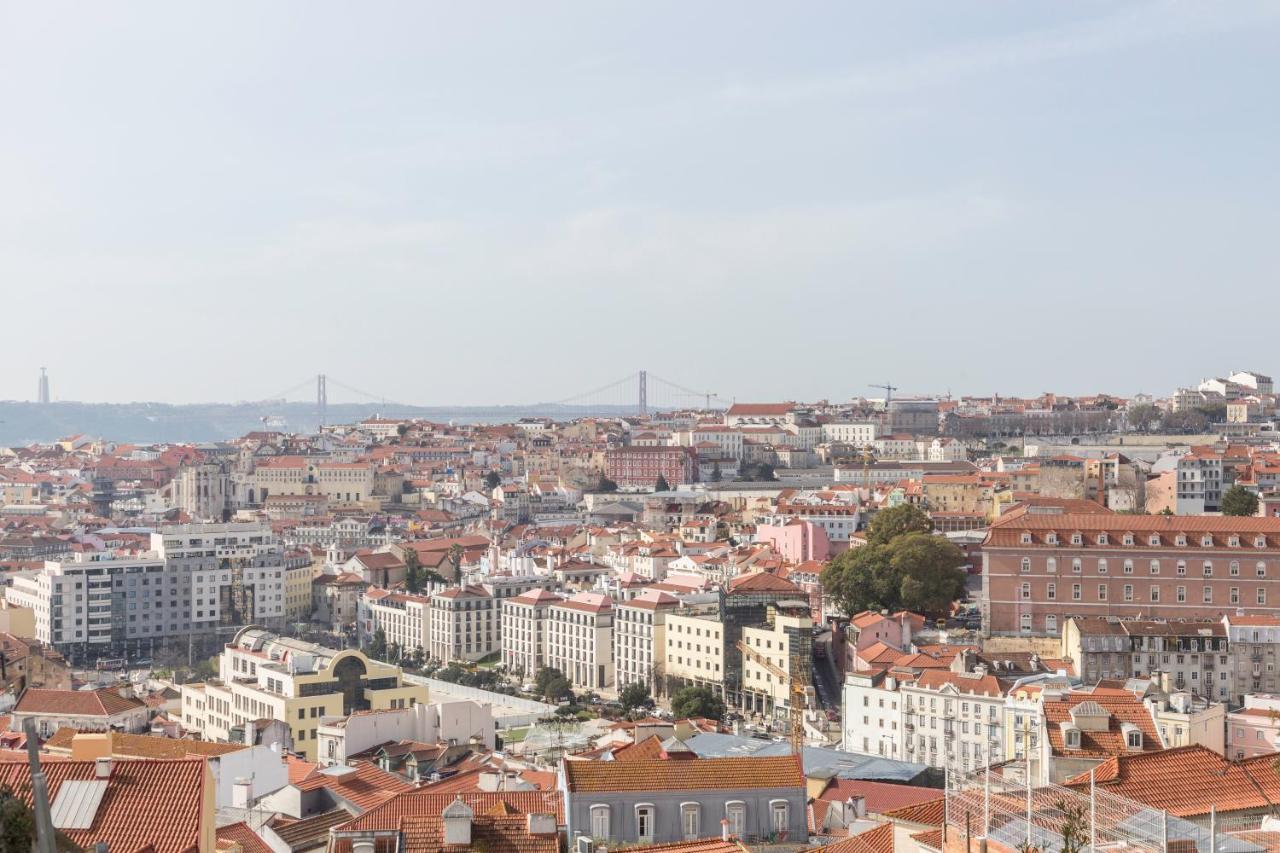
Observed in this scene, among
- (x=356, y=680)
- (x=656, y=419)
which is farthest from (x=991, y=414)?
(x=356, y=680)

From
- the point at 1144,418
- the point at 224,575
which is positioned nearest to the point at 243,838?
the point at 224,575

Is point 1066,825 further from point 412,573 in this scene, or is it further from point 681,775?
point 412,573

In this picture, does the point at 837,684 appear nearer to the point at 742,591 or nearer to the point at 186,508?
the point at 742,591

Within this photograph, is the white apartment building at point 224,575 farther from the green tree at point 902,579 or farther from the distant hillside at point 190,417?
the distant hillside at point 190,417

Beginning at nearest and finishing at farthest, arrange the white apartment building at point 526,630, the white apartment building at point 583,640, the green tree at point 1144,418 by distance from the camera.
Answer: the white apartment building at point 583,640 → the white apartment building at point 526,630 → the green tree at point 1144,418

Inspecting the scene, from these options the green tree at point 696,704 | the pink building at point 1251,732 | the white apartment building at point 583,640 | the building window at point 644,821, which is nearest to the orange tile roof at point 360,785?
the building window at point 644,821

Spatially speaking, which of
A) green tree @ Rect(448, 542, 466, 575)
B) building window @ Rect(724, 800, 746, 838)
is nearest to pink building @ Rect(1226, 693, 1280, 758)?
building window @ Rect(724, 800, 746, 838)

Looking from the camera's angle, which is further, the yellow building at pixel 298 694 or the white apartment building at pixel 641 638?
the white apartment building at pixel 641 638
